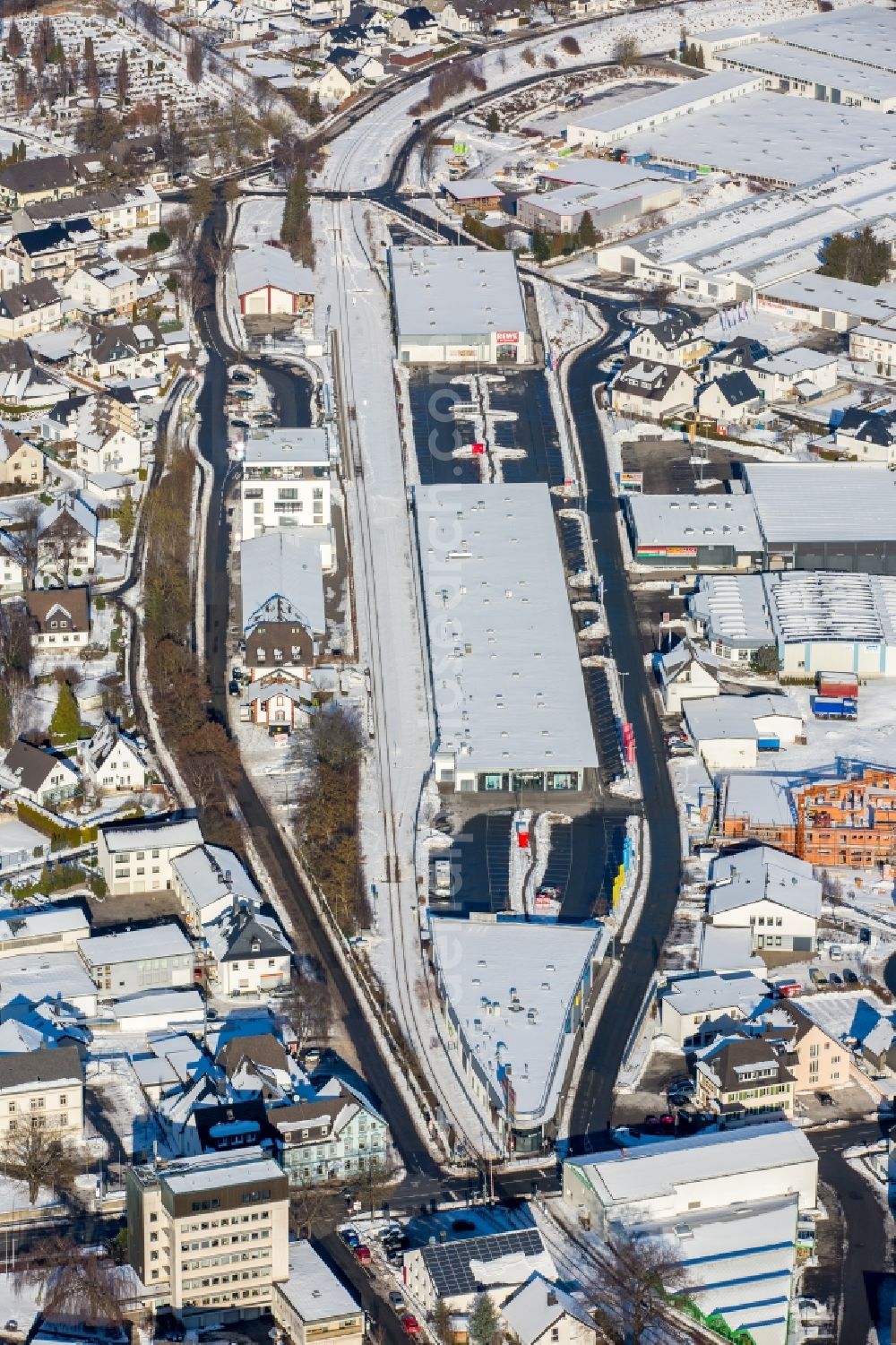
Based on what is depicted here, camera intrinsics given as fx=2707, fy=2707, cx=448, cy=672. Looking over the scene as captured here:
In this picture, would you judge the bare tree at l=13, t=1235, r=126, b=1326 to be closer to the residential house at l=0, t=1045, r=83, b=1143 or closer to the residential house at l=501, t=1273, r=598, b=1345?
the residential house at l=0, t=1045, r=83, b=1143

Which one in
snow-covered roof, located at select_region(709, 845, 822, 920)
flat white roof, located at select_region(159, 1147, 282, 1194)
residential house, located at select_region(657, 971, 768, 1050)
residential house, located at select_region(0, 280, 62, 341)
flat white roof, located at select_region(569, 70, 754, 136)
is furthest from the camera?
flat white roof, located at select_region(569, 70, 754, 136)

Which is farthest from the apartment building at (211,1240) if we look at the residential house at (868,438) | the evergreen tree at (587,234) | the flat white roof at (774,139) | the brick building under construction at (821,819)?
the flat white roof at (774,139)

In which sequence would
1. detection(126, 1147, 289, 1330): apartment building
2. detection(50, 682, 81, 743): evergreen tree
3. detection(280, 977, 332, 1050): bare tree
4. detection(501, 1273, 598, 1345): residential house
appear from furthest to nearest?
1. detection(50, 682, 81, 743): evergreen tree
2. detection(280, 977, 332, 1050): bare tree
3. detection(126, 1147, 289, 1330): apartment building
4. detection(501, 1273, 598, 1345): residential house

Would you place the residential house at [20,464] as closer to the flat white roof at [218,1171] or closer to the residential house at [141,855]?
the residential house at [141,855]

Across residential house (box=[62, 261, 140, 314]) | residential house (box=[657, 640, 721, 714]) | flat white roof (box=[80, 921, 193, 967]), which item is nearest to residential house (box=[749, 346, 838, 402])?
residential house (box=[657, 640, 721, 714])

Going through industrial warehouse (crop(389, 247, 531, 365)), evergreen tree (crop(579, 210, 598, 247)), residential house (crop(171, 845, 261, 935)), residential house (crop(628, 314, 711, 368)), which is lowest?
residential house (crop(171, 845, 261, 935))

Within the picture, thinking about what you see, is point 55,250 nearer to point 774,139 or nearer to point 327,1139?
point 774,139
